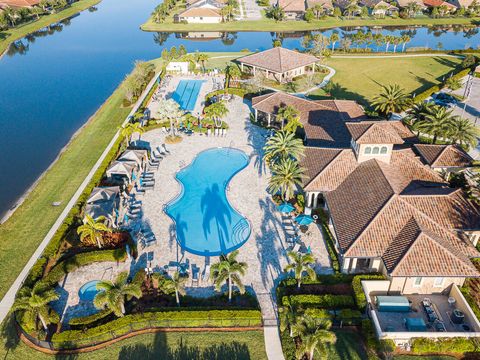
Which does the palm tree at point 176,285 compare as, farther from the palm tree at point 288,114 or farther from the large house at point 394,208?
the palm tree at point 288,114

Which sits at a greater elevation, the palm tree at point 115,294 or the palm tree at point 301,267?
the palm tree at point 115,294

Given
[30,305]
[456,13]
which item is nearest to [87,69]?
[30,305]

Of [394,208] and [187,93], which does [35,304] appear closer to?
[394,208]

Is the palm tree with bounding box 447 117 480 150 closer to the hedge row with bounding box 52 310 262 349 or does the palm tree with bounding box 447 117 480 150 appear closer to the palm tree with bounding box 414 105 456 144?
the palm tree with bounding box 414 105 456 144

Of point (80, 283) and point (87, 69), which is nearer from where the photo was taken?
point (80, 283)

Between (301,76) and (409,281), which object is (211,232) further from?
(301,76)

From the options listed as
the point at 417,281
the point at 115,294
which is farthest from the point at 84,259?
the point at 417,281

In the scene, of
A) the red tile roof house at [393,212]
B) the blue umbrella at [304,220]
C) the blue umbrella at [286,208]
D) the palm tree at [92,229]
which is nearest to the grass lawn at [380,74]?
the red tile roof house at [393,212]
